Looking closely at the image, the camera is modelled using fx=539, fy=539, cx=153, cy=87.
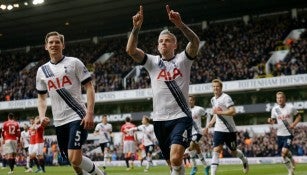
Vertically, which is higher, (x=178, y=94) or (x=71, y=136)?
(x=178, y=94)

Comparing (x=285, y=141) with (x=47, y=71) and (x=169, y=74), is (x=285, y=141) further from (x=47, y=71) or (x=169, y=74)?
(x=47, y=71)

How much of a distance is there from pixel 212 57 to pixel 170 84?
34319 millimetres

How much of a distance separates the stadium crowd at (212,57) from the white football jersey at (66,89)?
28.6m

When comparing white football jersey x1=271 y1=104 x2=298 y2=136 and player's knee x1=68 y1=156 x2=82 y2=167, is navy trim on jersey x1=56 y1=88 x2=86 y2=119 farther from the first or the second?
white football jersey x1=271 y1=104 x2=298 y2=136

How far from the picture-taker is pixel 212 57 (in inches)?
1668

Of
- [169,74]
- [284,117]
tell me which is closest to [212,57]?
[284,117]

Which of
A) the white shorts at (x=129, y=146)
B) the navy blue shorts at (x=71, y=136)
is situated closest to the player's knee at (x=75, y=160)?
the navy blue shorts at (x=71, y=136)

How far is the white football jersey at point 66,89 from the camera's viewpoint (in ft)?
28.1

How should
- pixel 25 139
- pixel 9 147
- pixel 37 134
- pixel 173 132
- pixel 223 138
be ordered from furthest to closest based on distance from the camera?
pixel 25 139, pixel 9 147, pixel 37 134, pixel 223 138, pixel 173 132

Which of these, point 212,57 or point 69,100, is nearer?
point 69,100

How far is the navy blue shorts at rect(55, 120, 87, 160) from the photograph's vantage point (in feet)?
27.2

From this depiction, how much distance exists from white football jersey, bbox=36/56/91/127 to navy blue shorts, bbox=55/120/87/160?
0.09 metres

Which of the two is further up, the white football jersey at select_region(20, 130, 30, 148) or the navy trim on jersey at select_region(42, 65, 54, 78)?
the navy trim on jersey at select_region(42, 65, 54, 78)

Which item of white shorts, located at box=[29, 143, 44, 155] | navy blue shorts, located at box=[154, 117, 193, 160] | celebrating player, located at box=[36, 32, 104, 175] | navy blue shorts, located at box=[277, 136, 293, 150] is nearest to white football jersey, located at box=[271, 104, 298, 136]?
navy blue shorts, located at box=[277, 136, 293, 150]
